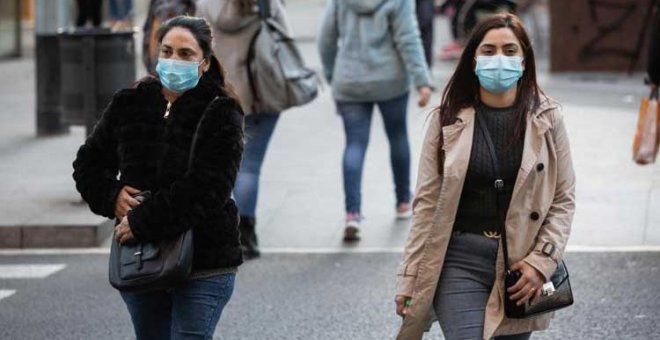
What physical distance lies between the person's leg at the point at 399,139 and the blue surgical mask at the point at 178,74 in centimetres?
439

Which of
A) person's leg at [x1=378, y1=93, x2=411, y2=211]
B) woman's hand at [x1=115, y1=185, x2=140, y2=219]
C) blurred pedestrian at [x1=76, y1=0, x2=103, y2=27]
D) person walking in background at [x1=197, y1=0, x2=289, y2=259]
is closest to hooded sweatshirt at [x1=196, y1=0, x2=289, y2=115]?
person walking in background at [x1=197, y1=0, x2=289, y2=259]

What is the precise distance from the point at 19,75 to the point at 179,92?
46.5 ft

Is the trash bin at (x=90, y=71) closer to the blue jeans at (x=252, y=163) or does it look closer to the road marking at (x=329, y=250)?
the road marking at (x=329, y=250)

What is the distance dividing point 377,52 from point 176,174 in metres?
4.51

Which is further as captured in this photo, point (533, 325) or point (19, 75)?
point (19, 75)

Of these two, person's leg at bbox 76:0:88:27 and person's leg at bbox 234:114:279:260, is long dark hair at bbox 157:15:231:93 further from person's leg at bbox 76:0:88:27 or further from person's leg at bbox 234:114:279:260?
person's leg at bbox 76:0:88:27

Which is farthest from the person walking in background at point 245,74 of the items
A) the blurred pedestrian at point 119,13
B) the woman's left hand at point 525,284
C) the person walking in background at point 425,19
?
the blurred pedestrian at point 119,13

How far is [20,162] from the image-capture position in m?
11.9

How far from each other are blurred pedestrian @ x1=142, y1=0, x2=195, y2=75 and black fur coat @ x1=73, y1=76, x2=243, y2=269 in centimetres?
464

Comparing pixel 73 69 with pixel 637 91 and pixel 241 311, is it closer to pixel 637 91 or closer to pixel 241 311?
pixel 241 311

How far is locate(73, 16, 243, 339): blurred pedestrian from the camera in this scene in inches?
184

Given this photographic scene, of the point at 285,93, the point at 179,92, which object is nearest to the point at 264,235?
the point at 285,93

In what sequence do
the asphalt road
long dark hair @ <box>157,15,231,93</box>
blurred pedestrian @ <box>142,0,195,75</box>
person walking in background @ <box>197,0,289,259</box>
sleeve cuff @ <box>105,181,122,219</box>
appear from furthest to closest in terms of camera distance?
blurred pedestrian @ <box>142,0,195,75</box> → person walking in background @ <box>197,0,289,259</box> → the asphalt road → long dark hair @ <box>157,15,231,93</box> → sleeve cuff @ <box>105,181,122,219</box>

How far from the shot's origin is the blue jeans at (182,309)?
4.73 metres
